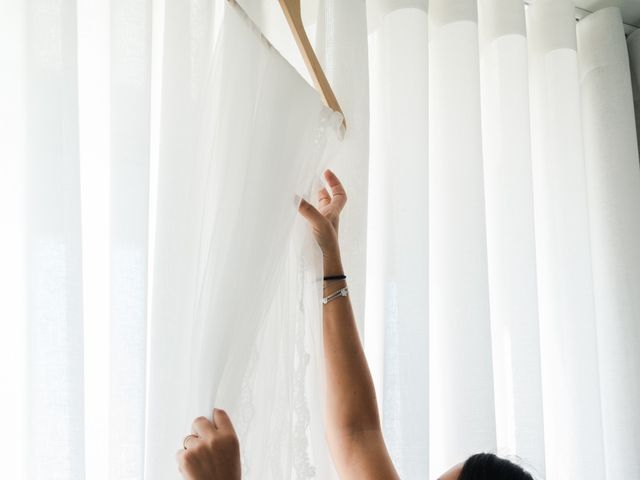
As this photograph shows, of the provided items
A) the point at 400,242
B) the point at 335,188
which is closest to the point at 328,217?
the point at 335,188

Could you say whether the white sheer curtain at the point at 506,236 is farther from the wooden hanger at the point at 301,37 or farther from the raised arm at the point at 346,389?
the wooden hanger at the point at 301,37

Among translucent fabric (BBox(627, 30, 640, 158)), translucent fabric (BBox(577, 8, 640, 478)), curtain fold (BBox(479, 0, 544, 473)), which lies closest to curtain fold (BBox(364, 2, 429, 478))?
curtain fold (BBox(479, 0, 544, 473))

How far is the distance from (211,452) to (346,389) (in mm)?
310

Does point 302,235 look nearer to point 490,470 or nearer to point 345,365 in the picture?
point 345,365

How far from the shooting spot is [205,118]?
101 cm

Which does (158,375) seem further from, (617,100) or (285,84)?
(617,100)

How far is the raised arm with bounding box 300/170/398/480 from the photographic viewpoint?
107 cm

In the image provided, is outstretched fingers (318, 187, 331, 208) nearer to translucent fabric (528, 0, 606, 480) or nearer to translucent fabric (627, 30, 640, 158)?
→ translucent fabric (528, 0, 606, 480)

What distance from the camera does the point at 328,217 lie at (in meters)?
1.10

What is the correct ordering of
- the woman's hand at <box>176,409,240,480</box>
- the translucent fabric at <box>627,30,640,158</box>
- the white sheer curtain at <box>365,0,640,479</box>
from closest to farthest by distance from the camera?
the woman's hand at <box>176,409,240,480</box> < the white sheer curtain at <box>365,0,640,479</box> < the translucent fabric at <box>627,30,640,158</box>

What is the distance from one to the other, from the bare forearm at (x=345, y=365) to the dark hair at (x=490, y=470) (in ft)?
0.74

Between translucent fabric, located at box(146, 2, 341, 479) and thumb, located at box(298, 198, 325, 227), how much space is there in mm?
33

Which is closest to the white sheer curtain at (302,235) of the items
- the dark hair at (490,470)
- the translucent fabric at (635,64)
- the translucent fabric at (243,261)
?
the translucent fabric at (243,261)

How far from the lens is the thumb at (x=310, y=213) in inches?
41.2
